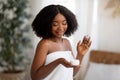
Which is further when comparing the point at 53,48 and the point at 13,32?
the point at 13,32

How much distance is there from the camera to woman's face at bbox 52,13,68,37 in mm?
960

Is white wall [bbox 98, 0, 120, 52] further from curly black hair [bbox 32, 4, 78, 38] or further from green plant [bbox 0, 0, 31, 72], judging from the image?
curly black hair [bbox 32, 4, 78, 38]

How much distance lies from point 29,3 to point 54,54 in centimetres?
168

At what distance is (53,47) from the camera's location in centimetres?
97

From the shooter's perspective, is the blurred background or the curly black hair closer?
the curly black hair

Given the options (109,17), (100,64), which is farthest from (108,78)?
(109,17)

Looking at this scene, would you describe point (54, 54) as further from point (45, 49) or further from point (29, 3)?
point (29, 3)

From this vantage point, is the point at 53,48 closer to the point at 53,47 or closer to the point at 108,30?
the point at 53,47

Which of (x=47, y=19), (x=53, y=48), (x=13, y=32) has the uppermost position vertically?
(x=47, y=19)

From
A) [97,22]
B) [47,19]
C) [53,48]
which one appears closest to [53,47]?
[53,48]

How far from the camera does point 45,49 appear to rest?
948 millimetres

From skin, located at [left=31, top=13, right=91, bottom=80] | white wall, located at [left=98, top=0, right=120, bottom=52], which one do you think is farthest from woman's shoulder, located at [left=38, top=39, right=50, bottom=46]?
white wall, located at [left=98, top=0, right=120, bottom=52]

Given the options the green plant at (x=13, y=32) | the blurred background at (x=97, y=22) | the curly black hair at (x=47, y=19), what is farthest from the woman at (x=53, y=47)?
the green plant at (x=13, y=32)

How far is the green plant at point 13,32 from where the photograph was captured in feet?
7.92
